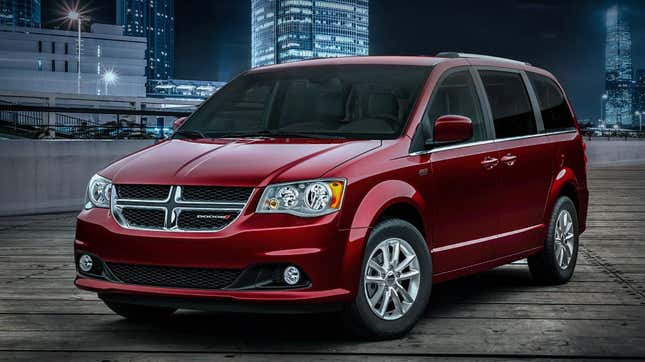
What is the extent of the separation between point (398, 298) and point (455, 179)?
1.02 meters

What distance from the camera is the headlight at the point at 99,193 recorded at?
588 cm

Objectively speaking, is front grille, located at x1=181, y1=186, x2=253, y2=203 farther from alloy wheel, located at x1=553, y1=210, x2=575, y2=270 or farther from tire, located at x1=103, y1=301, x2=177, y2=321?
alloy wheel, located at x1=553, y1=210, x2=575, y2=270

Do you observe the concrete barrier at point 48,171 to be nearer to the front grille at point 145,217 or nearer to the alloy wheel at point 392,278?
the front grille at point 145,217

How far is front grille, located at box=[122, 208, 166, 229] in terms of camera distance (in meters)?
5.55

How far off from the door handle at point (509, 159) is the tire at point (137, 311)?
8.33 feet

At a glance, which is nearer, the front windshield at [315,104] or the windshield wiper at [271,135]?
the windshield wiper at [271,135]

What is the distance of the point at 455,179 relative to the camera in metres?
6.55

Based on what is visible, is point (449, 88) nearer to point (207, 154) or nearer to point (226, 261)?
point (207, 154)

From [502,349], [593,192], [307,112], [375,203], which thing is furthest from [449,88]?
[593,192]

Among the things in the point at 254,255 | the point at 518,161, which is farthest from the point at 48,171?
the point at 254,255

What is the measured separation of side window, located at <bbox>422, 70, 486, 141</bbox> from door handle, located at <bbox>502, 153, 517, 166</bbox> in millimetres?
245

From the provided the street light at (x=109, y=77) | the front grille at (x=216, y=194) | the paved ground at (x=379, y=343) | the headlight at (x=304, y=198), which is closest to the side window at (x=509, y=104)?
the paved ground at (x=379, y=343)

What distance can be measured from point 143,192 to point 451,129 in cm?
186

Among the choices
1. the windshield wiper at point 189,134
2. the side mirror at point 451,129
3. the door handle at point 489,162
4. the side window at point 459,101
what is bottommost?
the door handle at point 489,162
